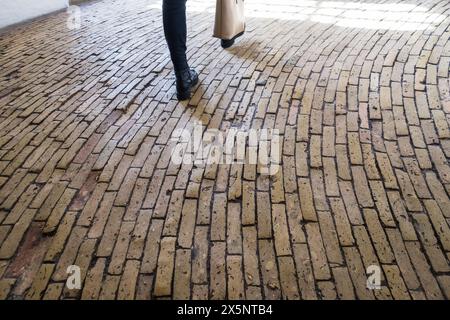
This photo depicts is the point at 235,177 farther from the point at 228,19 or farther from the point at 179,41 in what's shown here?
the point at 228,19

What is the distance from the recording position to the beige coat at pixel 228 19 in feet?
11.4

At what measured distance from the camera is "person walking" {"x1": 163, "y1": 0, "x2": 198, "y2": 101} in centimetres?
270

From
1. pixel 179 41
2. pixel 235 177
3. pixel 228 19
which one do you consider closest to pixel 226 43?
pixel 228 19

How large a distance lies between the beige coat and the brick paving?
0.82 feet

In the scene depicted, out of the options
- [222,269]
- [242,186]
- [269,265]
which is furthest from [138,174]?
[269,265]

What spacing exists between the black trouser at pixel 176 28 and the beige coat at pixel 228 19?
817 mm

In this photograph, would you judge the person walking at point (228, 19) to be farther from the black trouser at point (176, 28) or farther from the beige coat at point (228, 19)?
the black trouser at point (176, 28)

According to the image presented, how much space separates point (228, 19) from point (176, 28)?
3.07 feet

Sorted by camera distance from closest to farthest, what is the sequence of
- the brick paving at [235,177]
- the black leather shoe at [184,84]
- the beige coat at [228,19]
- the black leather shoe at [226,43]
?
the brick paving at [235,177] → the black leather shoe at [184,84] → the beige coat at [228,19] → the black leather shoe at [226,43]

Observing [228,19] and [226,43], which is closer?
[228,19]

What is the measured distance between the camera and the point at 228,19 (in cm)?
353


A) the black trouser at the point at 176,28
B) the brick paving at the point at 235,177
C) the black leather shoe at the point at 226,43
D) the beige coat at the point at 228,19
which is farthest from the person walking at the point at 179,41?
the black leather shoe at the point at 226,43

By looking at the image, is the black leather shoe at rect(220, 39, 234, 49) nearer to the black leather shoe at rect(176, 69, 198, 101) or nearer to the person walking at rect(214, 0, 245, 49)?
the person walking at rect(214, 0, 245, 49)

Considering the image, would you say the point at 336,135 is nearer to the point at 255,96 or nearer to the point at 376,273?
the point at 255,96
